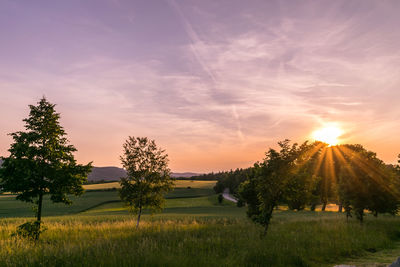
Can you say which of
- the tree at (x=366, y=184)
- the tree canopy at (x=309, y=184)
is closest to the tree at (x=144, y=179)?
the tree canopy at (x=309, y=184)

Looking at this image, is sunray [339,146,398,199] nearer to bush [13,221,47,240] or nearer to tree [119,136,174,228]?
tree [119,136,174,228]

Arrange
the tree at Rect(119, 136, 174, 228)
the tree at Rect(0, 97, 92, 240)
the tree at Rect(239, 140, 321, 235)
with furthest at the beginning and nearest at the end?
the tree at Rect(119, 136, 174, 228)
the tree at Rect(239, 140, 321, 235)
the tree at Rect(0, 97, 92, 240)

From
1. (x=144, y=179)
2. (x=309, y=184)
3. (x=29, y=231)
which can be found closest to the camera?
(x=29, y=231)

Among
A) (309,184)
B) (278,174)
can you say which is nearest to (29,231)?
(278,174)

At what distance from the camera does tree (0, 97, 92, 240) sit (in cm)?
1316

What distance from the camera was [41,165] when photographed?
14023mm

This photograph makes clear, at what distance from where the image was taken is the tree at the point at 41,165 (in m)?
13.2

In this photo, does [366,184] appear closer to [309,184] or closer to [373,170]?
[373,170]

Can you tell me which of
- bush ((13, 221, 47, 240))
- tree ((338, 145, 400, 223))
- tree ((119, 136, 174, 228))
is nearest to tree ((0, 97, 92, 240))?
bush ((13, 221, 47, 240))

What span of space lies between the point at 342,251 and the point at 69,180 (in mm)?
15287

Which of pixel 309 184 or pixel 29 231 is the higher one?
pixel 309 184

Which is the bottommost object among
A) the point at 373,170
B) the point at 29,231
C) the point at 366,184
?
the point at 29,231

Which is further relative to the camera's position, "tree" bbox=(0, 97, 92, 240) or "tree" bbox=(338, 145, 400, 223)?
"tree" bbox=(338, 145, 400, 223)

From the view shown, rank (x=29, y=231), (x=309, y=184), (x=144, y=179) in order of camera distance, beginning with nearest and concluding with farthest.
A: (x=29, y=231) → (x=309, y=184) → (x=144, y=179)
